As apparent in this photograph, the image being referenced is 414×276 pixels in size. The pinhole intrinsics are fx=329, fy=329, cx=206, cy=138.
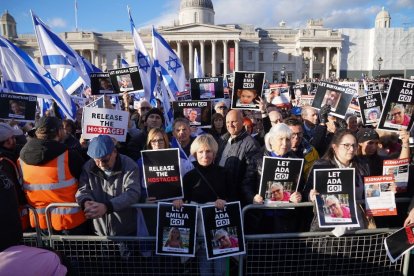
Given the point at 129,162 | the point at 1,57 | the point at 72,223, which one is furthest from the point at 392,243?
the point at 1,57

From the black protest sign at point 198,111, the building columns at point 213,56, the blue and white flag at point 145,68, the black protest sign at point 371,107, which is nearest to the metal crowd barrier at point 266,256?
the black protest sign at point 371,107

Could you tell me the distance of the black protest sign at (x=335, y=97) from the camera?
5.84 meters

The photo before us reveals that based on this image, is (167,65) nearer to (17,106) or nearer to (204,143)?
(17,106)

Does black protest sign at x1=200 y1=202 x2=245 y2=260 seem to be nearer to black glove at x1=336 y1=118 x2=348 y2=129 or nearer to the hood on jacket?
the hood on jacket

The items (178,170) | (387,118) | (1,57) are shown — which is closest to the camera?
(178,170)

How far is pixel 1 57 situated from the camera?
6715mm

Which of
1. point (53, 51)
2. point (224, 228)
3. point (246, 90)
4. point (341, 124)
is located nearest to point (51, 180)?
point (224, 228)

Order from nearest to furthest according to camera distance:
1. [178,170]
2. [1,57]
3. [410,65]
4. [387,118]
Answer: [178,170] < [387,118] < [1,57] < [410,65]

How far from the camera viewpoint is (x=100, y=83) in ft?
25.6

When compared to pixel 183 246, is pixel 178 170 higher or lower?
higher

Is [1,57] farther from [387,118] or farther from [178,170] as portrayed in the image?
[387,118]

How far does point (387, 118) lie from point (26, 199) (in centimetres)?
438

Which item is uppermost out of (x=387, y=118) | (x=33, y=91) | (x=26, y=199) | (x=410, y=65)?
(x=410, y=65)

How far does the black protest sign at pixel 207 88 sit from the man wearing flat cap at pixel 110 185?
4.43 meters
